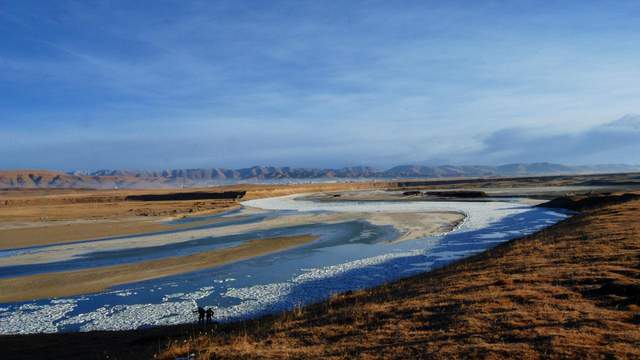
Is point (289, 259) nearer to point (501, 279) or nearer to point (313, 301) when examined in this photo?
point (313, 301)

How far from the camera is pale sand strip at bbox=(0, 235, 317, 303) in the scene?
764 inches

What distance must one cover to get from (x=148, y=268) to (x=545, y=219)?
31381 millimetres

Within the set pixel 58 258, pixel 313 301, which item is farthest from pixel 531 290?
pixel 58 258

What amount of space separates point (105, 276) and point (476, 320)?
677 inches

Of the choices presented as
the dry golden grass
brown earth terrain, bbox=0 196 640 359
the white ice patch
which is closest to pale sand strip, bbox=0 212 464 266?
the white ice patch

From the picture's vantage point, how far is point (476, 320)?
33.4ft

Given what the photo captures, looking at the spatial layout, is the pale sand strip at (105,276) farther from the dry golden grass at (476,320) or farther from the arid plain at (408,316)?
the dry golden grass at (476,320)

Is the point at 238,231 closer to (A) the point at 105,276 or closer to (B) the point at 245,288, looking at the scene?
(A) the point at 105,276

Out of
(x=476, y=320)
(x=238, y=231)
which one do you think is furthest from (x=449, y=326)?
(x=238, y=231)

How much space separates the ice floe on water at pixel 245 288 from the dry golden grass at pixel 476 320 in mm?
2824

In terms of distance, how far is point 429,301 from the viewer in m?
12.2

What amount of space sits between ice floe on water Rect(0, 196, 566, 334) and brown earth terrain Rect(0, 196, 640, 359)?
196 centimetres

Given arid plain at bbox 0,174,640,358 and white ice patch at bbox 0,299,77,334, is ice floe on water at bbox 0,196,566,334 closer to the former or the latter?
white ice patch at bbox 0,299,77,334

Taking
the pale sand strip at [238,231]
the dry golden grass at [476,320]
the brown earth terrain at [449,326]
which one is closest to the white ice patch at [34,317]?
the brown earth terrain at [449,326]
